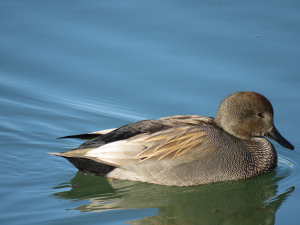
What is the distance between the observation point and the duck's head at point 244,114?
6.43m

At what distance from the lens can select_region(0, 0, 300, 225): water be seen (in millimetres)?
5707

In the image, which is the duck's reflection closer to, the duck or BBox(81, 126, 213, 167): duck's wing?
the duck

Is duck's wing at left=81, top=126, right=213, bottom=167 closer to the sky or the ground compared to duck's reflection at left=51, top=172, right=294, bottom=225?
closer to the sky

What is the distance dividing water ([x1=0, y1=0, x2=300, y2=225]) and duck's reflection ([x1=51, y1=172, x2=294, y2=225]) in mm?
19

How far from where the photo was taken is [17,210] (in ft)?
17.9

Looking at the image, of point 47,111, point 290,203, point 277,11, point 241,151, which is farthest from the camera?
point 277,11

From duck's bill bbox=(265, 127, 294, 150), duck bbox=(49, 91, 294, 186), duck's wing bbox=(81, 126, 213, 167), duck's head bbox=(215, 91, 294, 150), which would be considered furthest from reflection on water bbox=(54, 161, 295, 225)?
duck's head bbox=(215, 91, 294, 150)

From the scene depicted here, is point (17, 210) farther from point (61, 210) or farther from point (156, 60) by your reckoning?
point (156, 60)

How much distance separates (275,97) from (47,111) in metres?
4.01

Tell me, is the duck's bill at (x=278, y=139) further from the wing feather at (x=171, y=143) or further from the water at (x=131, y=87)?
the wing feather at (x=171, y=143)

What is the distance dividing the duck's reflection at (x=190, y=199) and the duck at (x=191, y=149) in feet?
0.36

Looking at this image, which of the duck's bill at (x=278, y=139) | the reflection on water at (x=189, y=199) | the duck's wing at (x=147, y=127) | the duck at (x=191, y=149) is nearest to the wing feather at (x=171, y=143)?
the duck at (x=191, y=149)

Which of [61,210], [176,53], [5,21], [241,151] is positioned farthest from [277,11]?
[61,210]

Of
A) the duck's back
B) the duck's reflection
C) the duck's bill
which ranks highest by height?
the duck's bill
